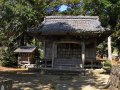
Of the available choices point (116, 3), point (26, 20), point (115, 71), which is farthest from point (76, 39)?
point (26, 20)

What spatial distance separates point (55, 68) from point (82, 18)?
6052 millimetres

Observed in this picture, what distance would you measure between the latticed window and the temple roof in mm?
2011

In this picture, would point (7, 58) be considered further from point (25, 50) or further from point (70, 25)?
point (70, 25)

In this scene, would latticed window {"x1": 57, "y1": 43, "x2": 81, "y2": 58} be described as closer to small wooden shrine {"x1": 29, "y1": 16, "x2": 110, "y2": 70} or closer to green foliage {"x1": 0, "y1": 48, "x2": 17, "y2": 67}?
small wooden shrine {"x1": 29, "y1": 16, "x2": 110, "y2": 70}

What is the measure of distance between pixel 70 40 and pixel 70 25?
1.50 m

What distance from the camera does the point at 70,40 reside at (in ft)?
84.3

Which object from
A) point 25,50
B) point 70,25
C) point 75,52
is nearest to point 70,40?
point 70,25

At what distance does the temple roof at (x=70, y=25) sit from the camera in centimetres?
2441

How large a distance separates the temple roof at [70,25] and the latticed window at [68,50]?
6.60 feet

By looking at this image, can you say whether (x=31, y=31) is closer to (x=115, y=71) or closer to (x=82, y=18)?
(x=82, y=18)

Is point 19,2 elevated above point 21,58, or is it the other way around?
point 19,2

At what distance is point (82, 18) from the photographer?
92.5 feet

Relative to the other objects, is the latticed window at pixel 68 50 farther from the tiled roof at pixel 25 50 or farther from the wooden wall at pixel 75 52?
the tiled roof at pixel 25 50

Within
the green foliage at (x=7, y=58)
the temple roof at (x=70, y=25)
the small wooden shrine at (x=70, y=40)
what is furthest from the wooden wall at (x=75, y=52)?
the green foliage at (x=7, y=58)
